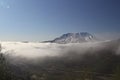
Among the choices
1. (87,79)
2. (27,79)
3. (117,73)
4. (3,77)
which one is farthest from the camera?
(117,73)

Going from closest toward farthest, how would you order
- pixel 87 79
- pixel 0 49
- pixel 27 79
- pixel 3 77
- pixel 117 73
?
pixel 3 77 → pixel 0 49 → pixel 27 79 → pixel 87 79 → pixel 117 73

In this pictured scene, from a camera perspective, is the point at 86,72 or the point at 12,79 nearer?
the point at 12,79

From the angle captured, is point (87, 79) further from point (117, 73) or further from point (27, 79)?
point (27, 79)

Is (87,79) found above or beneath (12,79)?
above

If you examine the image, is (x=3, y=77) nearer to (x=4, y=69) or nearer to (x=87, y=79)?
(x=4, y=69)

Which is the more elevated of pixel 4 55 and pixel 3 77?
pixel 4 55

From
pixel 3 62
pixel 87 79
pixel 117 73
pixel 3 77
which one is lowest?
pixel 3 77

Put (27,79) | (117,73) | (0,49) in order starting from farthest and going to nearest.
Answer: (117,73), (27,79), (0,49)

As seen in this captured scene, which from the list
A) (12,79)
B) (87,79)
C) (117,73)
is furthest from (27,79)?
(117,73)

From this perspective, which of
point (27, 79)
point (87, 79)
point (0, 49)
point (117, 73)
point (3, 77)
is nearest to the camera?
point (3, 77)
